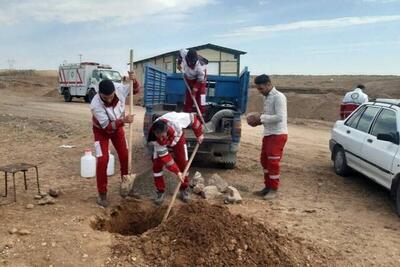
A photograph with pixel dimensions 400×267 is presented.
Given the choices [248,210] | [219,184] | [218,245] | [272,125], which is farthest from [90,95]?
[218,245]

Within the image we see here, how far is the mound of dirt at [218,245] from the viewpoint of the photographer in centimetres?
466

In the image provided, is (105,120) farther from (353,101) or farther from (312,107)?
(312,107)

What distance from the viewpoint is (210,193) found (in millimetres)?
6984

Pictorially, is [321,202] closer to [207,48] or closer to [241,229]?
[241,229]

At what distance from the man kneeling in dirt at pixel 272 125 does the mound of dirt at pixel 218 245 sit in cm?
185

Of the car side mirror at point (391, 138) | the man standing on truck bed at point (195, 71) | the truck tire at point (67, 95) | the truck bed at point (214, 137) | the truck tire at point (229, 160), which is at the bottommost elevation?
the truck tire at point (67, 95)

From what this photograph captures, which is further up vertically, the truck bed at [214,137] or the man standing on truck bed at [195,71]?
the man standing on truck bed at [195,71]

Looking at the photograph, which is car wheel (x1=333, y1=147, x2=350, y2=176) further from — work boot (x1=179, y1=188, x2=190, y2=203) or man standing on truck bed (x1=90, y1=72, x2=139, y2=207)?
man standing on truck bed (x1=90, y1=72, x2=139, y2=207)

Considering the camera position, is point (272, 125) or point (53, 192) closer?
point (53, 192)

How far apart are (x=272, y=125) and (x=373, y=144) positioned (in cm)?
166

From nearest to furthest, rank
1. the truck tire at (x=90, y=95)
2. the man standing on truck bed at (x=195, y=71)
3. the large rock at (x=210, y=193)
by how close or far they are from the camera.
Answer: the large rock at (x=210, y=193) → the man standing on truck bed at (x=195, y=71) → the truck tire at (x=90, y=95)

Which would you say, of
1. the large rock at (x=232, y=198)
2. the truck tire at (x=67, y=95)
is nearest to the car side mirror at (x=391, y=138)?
the large rock at (x=232, y=198)

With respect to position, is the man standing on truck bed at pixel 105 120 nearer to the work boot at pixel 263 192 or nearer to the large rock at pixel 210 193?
the large rock at pixel 210 193

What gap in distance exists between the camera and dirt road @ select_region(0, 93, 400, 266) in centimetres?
488
